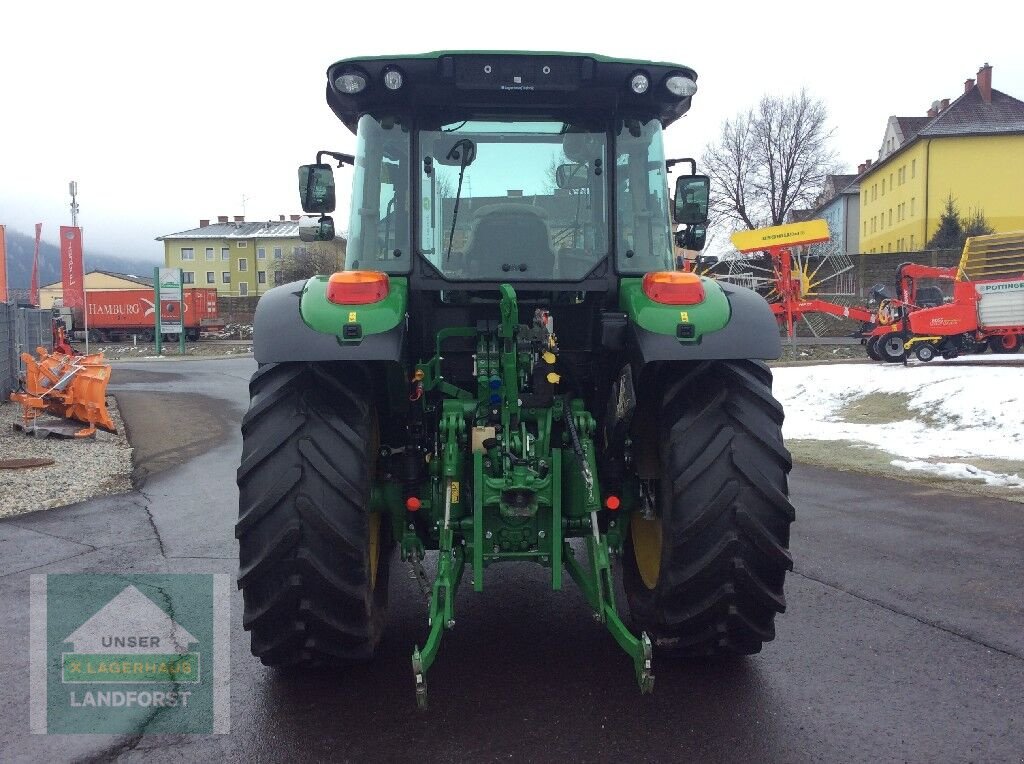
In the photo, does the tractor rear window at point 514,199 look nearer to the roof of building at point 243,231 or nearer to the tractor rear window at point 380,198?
the tractor rear window at point 380,198

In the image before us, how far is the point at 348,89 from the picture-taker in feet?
12.1

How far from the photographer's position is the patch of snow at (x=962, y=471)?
26.8 feet

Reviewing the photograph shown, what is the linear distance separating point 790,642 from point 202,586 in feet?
11.1

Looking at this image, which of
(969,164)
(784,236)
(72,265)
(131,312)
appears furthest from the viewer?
(969,164)

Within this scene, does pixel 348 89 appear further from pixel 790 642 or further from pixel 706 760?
pixel 790 642

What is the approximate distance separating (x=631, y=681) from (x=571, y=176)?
2.30 meters

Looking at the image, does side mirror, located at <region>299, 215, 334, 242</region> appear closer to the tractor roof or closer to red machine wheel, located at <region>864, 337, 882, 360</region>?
the tractor roof

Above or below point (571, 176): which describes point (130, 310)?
above

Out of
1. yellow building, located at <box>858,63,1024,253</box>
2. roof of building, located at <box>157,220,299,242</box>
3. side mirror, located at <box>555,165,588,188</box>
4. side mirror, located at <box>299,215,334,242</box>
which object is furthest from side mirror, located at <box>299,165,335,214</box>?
roof of building, located at <box>157,220,299,242</box>

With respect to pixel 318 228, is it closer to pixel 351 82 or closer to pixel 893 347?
pixel 351 82

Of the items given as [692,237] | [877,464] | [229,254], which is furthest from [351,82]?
[229,254]

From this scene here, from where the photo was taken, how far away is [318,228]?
15.4 ft

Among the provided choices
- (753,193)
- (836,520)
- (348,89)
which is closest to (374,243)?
(348,89)

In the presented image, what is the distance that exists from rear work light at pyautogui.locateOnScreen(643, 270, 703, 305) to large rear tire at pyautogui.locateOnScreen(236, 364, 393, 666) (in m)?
1.31
